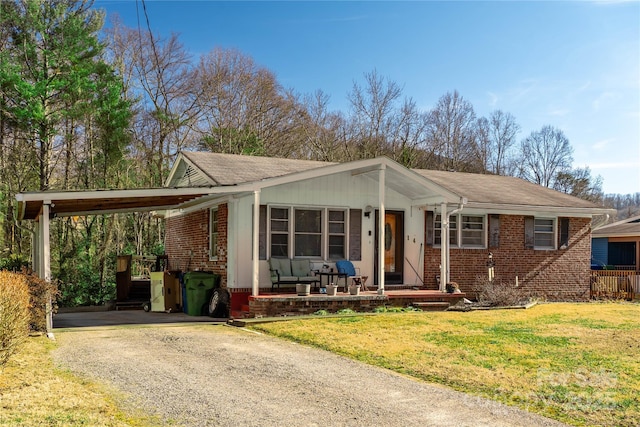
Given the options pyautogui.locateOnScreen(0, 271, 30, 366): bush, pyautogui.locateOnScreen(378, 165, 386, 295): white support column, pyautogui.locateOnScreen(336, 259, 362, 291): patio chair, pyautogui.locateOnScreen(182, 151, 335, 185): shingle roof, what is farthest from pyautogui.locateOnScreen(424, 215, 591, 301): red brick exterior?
pyautogui.locateOnScreen(0, 271, 30, 366): bush

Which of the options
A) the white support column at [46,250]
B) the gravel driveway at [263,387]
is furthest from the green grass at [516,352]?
the white support column at [46,250]

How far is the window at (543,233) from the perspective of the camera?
1856cm

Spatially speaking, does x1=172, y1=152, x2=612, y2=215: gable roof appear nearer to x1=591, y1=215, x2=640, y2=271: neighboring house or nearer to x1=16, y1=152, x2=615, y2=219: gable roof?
x1=16, y1=152, x2=615, y2=219: gable roof

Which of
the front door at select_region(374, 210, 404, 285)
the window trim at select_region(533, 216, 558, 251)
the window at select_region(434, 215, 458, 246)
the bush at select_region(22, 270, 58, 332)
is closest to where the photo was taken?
the bush at select_region(22, 270, 58, 332)

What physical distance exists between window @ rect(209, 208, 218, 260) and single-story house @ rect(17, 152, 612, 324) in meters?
0.03

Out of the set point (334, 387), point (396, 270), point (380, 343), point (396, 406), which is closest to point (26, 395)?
point (334, 387)

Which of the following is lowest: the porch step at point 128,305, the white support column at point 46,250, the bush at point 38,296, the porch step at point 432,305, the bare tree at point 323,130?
the porch step at point 128,305

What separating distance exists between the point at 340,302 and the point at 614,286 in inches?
427

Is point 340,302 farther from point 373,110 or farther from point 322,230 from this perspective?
point 373,110

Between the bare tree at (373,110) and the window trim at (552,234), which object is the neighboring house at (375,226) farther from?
the bare tree at (373,110)

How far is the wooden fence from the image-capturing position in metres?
19.5

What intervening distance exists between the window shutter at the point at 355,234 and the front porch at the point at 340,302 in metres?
1.26

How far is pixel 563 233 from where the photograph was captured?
61.6ft

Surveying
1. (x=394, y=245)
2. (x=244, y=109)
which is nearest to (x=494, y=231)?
(x=394, y=245)
